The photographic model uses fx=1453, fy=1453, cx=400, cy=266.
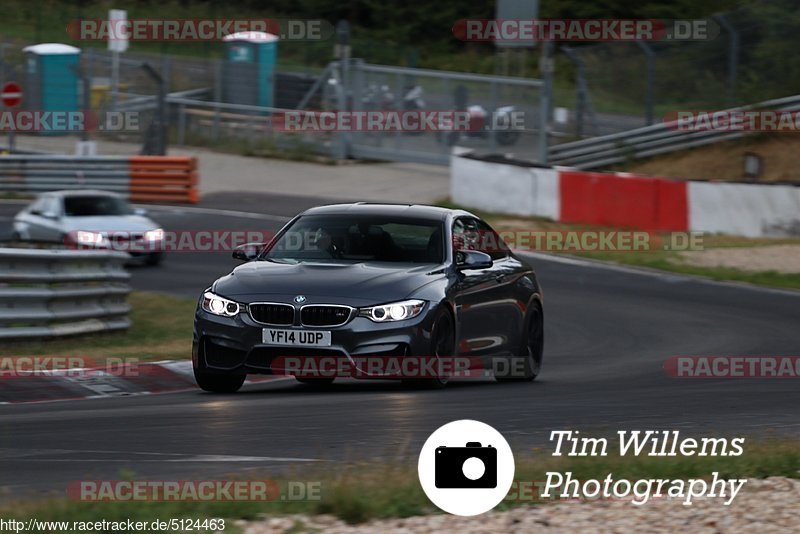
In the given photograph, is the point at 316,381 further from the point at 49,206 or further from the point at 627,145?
the point at 627,145

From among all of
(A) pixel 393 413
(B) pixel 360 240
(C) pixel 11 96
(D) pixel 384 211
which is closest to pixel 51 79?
(C) pixel 11 96

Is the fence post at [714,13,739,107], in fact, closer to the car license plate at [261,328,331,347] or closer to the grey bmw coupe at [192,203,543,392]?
the grey bmw coupe at [192,203,543,392]

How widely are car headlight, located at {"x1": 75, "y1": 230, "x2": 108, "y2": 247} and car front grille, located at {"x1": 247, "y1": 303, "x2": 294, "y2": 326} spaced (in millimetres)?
12153

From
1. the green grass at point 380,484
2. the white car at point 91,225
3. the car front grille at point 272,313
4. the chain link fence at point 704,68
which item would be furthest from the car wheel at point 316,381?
the chain link fence at point 704,68

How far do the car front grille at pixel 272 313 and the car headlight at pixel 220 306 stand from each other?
0.44 ft

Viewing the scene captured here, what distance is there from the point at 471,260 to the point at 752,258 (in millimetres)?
11876

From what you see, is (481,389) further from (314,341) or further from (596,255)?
(596,255)

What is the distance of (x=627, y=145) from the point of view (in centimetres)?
3159

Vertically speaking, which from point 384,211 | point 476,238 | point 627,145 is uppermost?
point 627,145

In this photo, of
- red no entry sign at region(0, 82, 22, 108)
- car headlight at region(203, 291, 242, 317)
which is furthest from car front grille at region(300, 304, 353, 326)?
red no entry sign at region(0, 82, 22, 108)

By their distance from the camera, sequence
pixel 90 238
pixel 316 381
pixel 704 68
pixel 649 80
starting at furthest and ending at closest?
1. pixel 649 80
2. pixel 704 68
3. pixel 90 238
4. pixel 316 381

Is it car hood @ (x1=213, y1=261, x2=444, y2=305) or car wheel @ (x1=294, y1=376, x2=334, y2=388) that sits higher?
car hood @ (x1=213, y1=261, x2=444, y2=305)

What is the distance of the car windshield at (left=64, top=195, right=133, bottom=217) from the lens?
22.8 meters

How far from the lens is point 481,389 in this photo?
36.7 feet
